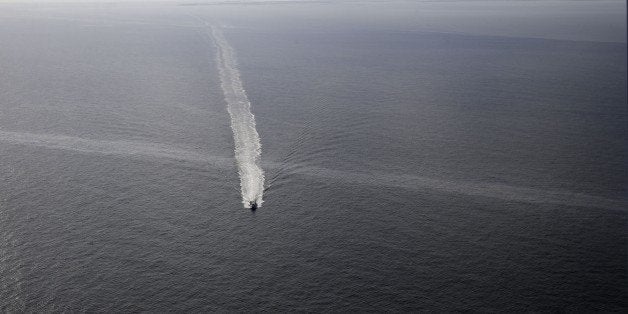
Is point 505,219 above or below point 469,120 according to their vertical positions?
below

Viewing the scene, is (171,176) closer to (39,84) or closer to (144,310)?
(144,310)

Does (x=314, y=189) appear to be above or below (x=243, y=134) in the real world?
below

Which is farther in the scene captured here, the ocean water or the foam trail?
the foam trail

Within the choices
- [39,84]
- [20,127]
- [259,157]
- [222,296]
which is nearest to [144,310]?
[222,296]

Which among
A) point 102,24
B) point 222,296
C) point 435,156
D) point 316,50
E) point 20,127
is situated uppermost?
point 102,24
